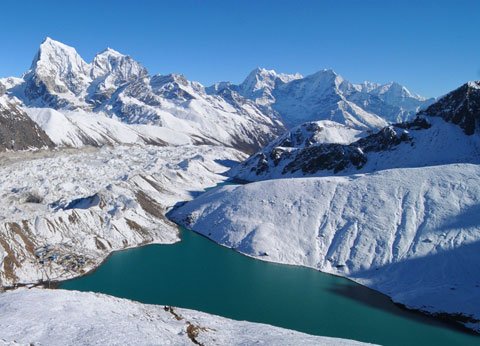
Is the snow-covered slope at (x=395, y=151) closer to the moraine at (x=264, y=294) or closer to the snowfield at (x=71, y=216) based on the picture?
the snowfield at (x=71, y=216)

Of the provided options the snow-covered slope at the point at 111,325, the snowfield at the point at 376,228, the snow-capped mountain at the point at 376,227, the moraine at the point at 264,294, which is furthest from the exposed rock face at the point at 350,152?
the snow-covered slope at the point at 111,325

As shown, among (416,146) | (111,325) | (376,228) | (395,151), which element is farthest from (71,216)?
(416,146)

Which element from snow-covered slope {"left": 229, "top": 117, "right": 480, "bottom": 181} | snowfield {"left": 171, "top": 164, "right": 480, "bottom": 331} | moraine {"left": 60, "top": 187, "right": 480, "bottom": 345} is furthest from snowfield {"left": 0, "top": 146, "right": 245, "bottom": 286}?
snow-covered slope {"left": 229, "top": 117, "right": 480, "bottom": 181}

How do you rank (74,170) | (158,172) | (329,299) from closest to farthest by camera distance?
1. (329,299)
2. (74,170)
3. (158,172)

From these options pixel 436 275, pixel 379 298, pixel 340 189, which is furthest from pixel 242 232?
pixel 436 275

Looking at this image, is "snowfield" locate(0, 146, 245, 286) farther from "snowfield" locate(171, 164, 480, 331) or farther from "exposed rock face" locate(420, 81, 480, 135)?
"exposed rock face" locate(420, 81, 480, 135)

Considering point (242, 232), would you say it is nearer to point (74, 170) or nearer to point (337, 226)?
point (337, 226)
